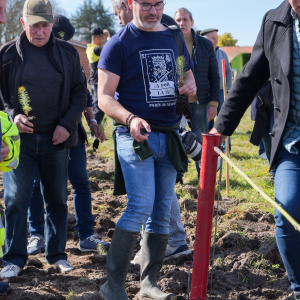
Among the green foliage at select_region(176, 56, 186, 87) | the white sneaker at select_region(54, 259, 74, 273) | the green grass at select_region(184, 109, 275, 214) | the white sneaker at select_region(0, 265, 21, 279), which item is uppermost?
the green foliage at select_region(176, 56, 186, 87)

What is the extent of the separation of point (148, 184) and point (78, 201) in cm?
167

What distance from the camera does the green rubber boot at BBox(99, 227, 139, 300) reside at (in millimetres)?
2646

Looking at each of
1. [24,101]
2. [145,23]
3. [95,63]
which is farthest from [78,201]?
[95,63]

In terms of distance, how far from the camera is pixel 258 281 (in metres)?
3.20

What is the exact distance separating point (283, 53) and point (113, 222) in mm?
2963

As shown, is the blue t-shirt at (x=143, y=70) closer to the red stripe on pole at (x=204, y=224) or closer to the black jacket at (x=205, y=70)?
the red stripe on pole at (x=204, y=224)

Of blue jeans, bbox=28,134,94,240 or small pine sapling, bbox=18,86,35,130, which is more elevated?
small pine sapling, bbox=18,86,35,130

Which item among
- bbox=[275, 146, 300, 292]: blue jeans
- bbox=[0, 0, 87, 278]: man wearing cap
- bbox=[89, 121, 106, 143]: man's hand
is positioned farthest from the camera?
bbox=[89, 121, 106, 143]: man's hand

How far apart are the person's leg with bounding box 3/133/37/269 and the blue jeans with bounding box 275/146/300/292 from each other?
1.95 metres

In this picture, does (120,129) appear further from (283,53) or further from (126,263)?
(283,53)

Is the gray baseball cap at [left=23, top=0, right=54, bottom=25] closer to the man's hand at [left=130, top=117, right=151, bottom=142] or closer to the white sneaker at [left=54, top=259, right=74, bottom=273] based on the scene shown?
the man's hand at [left=130, top=117, right=151, bottom=142]

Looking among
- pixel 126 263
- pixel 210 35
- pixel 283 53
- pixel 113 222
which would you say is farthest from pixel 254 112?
pixel 210 35

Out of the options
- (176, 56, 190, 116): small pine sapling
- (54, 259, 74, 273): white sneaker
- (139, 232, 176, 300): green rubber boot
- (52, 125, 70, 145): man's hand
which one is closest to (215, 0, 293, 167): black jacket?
(176, 56, 190, 116): small pine sapling

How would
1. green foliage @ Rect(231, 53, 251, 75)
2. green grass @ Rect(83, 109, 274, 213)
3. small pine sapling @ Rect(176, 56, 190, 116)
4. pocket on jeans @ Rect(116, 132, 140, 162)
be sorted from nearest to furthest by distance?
pocket on jeans @ Rect(116, 132, 140, 162), small pine sapling @ Rect(176, 56, 190, 116), green grass @ Rect(83, 109, 274, 213), green foliage @ Rect(231, 53, 251, 75)
